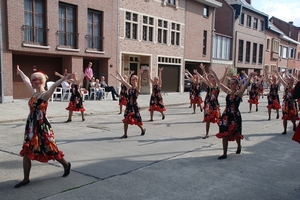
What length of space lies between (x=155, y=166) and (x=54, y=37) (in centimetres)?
1315

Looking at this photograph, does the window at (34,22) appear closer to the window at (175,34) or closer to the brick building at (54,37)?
the brick building at (54,37)

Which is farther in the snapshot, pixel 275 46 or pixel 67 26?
pixel 275 46

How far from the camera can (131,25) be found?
70.8 feet

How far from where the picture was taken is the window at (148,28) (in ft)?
74.8

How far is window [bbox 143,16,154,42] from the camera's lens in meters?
22.8

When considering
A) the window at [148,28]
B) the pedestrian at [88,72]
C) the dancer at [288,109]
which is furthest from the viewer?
the window at [148,28]

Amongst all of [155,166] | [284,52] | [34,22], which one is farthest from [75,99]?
[284,52]

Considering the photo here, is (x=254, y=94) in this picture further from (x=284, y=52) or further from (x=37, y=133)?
(x=284, y=52)

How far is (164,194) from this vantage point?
4.45 meters

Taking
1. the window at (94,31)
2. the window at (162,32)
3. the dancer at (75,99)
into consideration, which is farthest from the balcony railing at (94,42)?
the dancer at (75,99)

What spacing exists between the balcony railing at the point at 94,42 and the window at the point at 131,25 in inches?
96.3

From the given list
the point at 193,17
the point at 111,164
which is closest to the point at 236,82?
the point at 111,164

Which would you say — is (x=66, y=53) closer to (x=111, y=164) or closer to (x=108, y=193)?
(x=111, y=164)

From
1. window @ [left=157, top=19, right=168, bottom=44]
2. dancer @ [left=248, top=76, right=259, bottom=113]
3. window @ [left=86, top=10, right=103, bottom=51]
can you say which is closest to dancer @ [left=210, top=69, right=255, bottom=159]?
dancer @ [left=248, top=76, right=259, bottom=113]
